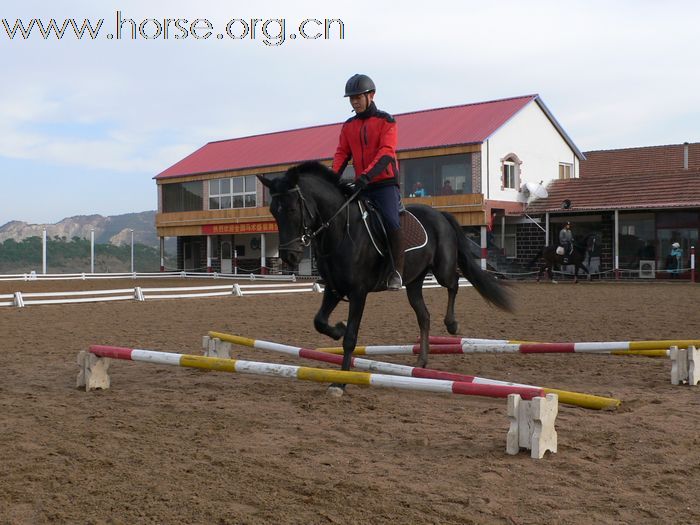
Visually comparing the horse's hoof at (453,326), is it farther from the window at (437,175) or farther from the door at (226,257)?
the door at (226,257)

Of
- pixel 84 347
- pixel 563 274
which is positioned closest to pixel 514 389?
pixel 84 347

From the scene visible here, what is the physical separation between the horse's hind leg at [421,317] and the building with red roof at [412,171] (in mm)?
23668

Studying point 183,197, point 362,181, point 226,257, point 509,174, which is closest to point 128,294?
point 362,181

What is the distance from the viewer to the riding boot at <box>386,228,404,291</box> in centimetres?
724

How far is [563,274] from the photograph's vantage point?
30.9 metres

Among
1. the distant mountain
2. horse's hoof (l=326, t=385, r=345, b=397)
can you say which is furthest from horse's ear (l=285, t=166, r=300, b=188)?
the distant mountain

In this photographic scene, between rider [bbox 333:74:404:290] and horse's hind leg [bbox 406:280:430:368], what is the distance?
2.73 feet

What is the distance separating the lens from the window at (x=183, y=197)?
43.0 metres

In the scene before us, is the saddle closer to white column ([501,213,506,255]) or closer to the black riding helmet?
the black riding helmet

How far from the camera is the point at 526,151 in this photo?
34.4 m

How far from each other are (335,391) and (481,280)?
2764 mm

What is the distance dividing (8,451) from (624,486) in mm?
3660

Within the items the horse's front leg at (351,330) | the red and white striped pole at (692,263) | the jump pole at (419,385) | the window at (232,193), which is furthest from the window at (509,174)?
the jump pole at (419,385)

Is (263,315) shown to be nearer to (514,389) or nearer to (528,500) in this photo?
(514,389)
